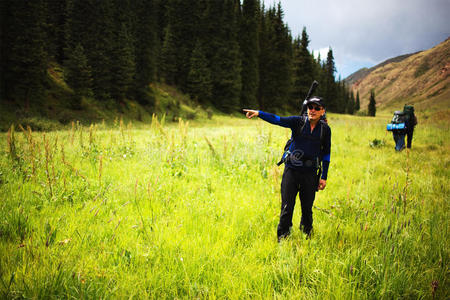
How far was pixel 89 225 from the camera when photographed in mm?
2633

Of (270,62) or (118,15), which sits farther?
(270,62)

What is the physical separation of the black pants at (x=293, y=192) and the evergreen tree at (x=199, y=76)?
31.5m

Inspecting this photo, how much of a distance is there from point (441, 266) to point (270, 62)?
43380mm

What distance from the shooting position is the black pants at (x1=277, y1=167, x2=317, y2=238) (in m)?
2.58

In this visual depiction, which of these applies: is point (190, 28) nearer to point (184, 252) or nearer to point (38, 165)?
point (38, 165)

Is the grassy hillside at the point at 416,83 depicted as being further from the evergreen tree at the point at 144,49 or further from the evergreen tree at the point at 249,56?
the evergreen tree at the point at 144,49

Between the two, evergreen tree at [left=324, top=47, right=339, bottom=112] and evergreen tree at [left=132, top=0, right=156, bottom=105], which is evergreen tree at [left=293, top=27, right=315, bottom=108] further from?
evergreen tree at [left=132, top=0, right=156, bottom=105]

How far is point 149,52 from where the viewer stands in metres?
25.5

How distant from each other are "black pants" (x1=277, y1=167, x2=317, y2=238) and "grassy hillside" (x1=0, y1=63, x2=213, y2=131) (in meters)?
12.8

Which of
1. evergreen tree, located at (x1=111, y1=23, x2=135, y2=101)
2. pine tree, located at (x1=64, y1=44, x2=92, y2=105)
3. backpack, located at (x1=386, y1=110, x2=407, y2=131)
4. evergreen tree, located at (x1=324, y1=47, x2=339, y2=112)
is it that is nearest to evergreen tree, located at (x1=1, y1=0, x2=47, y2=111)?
pine tree, located at (x1=64, y1=44, x2=92, y2=105)

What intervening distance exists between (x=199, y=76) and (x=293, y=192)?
3203 cm

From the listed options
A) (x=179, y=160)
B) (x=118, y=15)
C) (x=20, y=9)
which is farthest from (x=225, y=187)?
(x=118, y=15)

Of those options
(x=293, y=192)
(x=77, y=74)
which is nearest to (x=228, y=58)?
(x=77, y=74)

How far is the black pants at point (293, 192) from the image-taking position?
2580 millimetres
